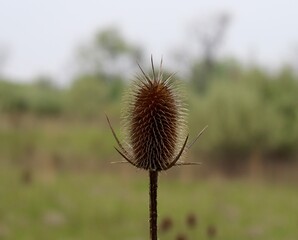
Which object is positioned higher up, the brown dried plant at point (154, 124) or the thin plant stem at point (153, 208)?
the brown dried plant at point (154, 124)

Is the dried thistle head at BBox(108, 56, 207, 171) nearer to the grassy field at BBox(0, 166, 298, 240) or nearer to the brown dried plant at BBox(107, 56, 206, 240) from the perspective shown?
the brown dried plant at BBox(107, 56, 206, 240)

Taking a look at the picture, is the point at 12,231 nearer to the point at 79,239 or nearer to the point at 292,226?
the point at 79,239

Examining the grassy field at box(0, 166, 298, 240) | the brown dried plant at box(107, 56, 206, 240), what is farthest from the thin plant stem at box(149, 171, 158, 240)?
the grassy field at box(0, 166, 298, 240)

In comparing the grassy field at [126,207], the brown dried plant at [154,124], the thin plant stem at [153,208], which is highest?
the brown dried plant at [154,124]

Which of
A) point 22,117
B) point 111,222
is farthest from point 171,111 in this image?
point 22,117

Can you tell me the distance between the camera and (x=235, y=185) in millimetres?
20547

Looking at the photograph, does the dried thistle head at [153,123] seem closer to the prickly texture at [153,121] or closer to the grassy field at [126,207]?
the prickly texture at [153,121]

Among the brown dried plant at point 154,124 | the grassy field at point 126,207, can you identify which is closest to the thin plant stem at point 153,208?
the brown dried plant at point 154,124

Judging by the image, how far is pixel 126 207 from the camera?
653 inches

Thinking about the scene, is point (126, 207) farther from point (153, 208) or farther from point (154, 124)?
point (153, 208)

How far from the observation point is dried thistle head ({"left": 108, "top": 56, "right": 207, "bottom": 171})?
2.07 m

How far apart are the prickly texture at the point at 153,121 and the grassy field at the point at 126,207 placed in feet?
31.9

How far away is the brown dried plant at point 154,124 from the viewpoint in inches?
81.4

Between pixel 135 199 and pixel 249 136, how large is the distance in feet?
38.9
